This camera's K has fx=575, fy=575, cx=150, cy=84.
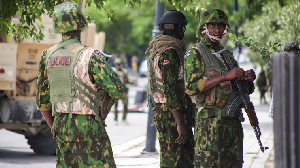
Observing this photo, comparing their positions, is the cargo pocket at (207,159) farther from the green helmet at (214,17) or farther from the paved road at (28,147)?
the paved road at (28,147)

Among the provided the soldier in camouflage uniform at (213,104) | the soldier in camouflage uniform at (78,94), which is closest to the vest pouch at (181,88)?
A: the soldier in camouflage uniform at (213,104)

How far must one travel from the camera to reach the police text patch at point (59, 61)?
14.2 ft

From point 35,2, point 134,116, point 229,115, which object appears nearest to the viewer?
point 229,115

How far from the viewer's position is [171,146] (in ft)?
17.7

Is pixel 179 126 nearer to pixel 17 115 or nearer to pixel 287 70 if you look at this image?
pixel 287 70

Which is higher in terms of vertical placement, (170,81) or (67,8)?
(67,8)

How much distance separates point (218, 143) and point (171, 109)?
716 millimetres

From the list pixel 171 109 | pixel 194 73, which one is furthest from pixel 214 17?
pixel 171 109

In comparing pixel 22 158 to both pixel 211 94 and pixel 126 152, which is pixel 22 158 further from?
pixel 211 94

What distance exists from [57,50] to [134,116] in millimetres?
15023

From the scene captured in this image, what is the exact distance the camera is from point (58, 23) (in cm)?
444

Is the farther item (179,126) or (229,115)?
(179,126)

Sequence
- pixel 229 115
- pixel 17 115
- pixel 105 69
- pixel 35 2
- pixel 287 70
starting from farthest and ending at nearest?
pixel 17 115 → pixel 35 2 → pixel 229 115 → pixel 105 69 → pixel 287 70

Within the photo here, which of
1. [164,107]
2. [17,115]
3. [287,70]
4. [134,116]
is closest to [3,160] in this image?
[17,115]
